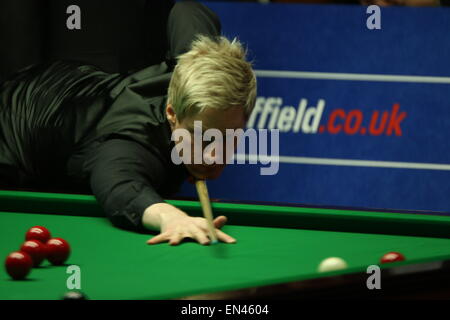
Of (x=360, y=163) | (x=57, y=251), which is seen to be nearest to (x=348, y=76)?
(x=360, y=163)

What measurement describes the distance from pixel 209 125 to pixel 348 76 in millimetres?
→ 2121

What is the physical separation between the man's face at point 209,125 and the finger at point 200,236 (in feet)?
1.69

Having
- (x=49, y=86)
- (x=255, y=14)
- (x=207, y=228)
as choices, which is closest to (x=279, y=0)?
(x=255, y=14)

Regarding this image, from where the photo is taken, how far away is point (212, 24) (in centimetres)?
404

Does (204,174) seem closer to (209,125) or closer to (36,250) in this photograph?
(209,125)

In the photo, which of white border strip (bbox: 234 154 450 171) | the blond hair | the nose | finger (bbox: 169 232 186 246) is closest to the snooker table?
finger (bbox: 169 232 186 246)

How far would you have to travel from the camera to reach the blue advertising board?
5.06 m

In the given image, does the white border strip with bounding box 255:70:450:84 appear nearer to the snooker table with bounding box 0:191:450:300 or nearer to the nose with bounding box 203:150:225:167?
the nose with bounding box 203:150:225:167

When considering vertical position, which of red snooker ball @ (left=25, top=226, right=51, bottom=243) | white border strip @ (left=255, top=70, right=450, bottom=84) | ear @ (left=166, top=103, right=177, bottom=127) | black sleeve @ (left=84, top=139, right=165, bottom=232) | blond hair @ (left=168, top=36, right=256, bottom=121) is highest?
white border strip @ (left=255, top=70, right=450, bottom=84)

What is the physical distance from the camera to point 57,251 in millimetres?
2459

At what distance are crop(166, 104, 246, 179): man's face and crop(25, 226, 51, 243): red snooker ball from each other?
2.45 ft
